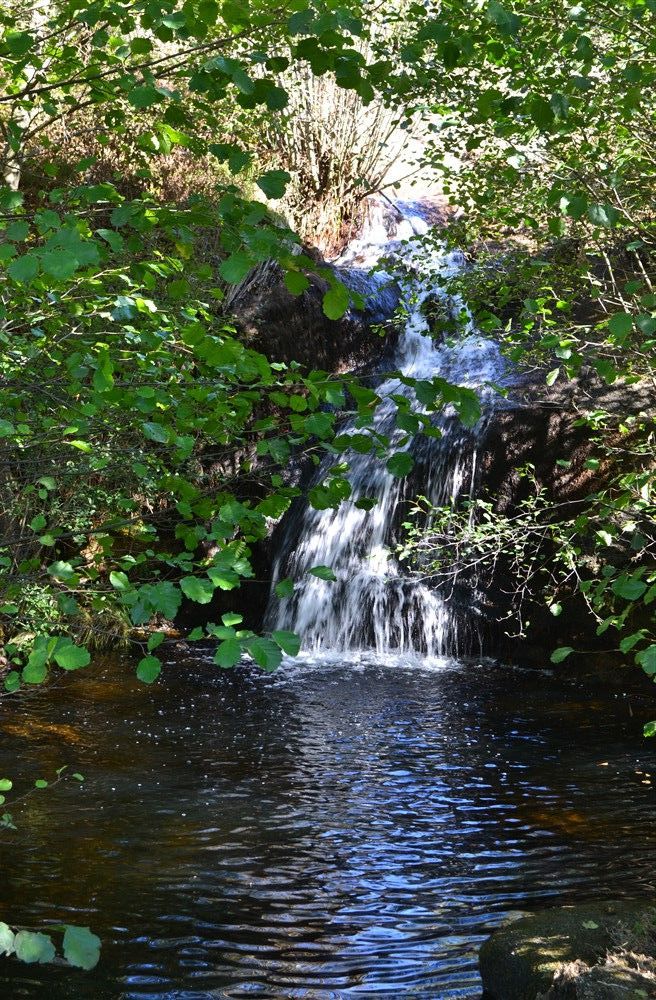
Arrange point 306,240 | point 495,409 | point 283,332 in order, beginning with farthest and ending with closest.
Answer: point 306,240 < point 283,332 < point 495,409

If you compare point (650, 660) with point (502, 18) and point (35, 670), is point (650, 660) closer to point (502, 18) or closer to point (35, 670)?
point (35, 670)

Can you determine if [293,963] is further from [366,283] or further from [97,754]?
[366,283]

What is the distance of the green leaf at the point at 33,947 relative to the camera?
6.91 ft

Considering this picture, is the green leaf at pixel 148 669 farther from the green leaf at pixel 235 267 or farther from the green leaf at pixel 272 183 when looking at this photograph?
the green leaf at pixel 272 183

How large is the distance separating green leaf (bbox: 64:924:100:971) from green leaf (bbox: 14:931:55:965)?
4 cm

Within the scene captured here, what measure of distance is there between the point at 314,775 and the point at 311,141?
41.8 ft

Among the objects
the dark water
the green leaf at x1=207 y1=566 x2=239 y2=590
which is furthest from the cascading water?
the green leaf at x1=207 y1=566 x2=239 y2=590

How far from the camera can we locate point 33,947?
2121 mm

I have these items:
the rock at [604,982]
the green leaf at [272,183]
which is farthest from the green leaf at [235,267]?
the rock at [604,982]

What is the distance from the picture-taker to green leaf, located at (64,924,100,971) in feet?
7.09

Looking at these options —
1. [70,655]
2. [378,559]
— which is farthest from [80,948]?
[378,559]

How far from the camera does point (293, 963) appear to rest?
4660 mm

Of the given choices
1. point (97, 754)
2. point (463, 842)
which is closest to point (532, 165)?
point (463, 842)

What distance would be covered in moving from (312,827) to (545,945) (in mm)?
2457
